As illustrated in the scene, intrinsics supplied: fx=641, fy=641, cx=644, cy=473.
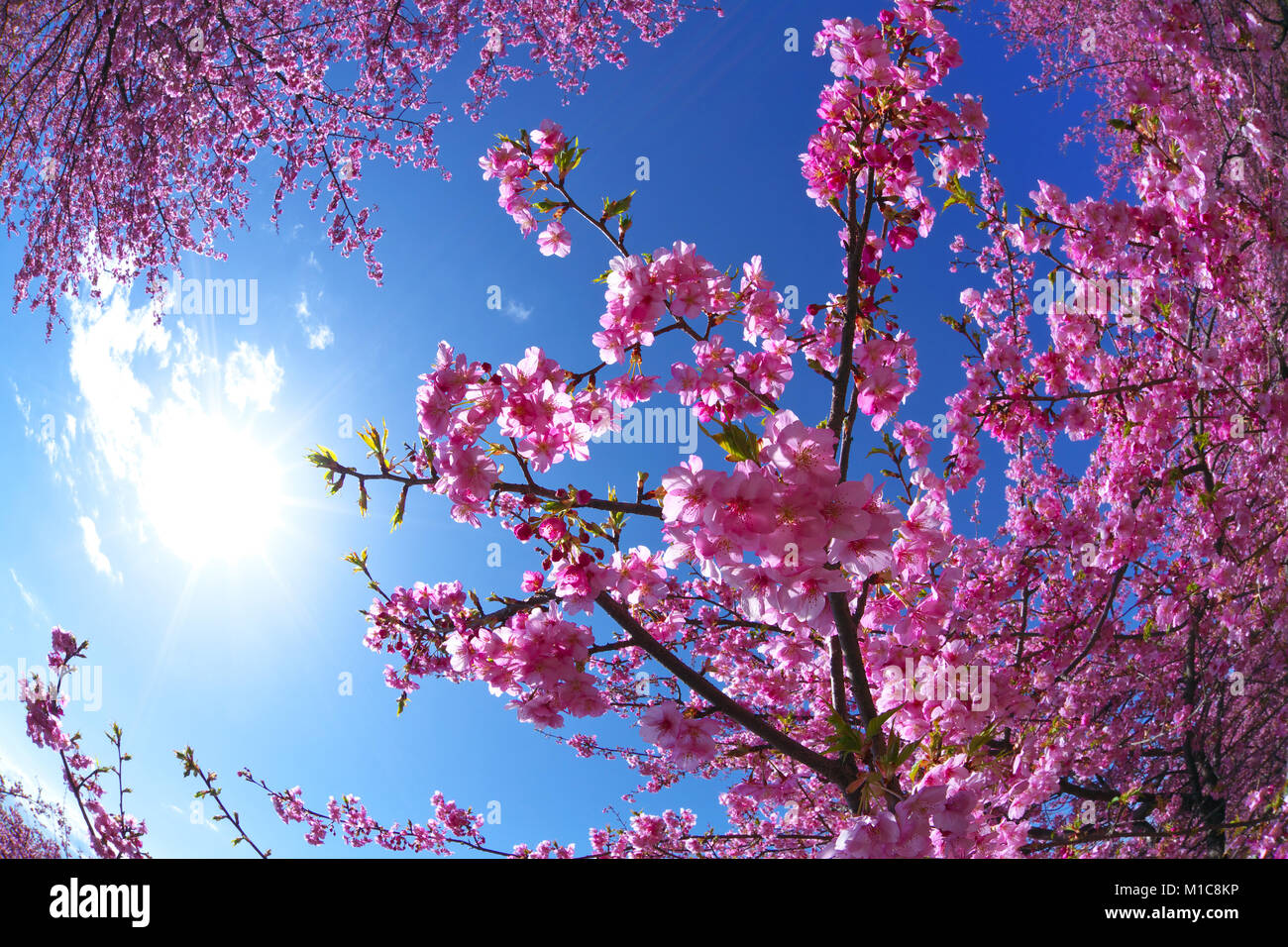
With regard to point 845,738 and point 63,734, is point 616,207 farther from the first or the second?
point 63,734

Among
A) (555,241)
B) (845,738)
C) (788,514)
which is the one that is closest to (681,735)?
(845,738)

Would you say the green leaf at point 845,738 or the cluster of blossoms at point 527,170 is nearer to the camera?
the green leaf at point 845,738

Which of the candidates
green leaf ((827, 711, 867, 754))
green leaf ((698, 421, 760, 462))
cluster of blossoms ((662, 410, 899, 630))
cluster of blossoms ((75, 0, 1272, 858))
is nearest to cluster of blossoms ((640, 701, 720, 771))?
cluster of blossoms ((75, 0, 1272, 858))

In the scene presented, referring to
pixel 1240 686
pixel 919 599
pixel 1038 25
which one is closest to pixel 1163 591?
pixel 1240 686

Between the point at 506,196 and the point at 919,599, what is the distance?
2519 millimetres

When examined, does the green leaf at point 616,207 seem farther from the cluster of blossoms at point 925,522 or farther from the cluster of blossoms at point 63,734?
the cluster of blossoms at point 63,734

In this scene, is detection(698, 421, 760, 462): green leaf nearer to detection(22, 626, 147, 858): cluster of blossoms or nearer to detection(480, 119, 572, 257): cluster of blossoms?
detection(480, 119, 572, 257): cluster of blossoms

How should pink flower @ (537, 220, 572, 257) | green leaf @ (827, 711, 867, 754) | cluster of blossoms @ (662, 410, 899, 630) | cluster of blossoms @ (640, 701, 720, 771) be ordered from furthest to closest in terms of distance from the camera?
pink flower @ (537, 220, 572, 257) → cluster of blossoms @ (640, 701, 720, 771) → green leaf @ (827, 711, 867, 754) → cluster of blossoms @ (662, 410, 899, 630)

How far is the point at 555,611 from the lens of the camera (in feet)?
8.20

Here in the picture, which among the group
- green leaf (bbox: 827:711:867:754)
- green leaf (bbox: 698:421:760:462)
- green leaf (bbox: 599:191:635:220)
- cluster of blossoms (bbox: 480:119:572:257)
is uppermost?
cluster of blossoms (bbox: 480:119:572:257)


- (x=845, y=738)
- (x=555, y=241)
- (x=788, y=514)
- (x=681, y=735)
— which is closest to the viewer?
(x=788, y=514)

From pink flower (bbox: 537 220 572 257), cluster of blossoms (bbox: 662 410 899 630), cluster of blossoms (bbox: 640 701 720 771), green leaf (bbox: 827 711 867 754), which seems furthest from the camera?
pink flower (bbox: 537 220 572 257)

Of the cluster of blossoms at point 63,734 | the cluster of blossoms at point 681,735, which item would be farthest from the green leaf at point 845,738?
the cluster of blossoms at point 63,734
